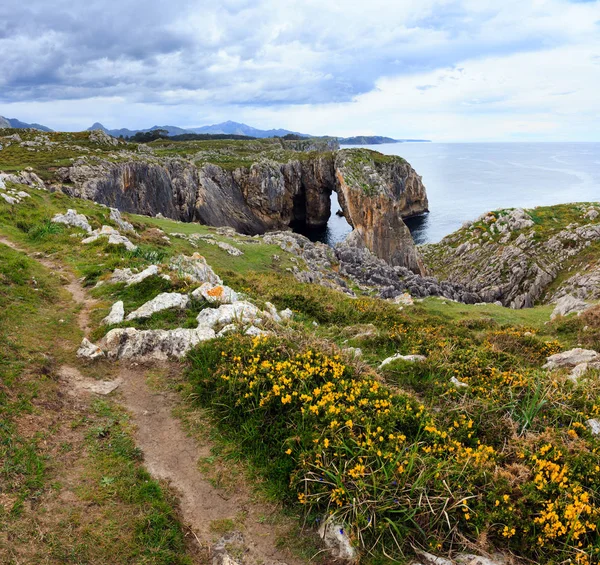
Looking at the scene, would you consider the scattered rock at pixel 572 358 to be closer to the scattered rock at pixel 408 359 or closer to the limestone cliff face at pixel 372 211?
the scattered rock at pixel 408 359

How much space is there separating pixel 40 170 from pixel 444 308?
164 ft

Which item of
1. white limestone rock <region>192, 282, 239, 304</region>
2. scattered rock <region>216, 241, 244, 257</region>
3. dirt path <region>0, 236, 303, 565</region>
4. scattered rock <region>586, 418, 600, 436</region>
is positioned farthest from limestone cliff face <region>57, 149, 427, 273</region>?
scattered rock <region>586, 418, 600, 436</region>

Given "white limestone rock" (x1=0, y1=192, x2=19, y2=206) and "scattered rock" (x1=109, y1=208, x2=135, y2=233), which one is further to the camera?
"scattered rock" (x1=109, y1=208, x2=135, y2=233)

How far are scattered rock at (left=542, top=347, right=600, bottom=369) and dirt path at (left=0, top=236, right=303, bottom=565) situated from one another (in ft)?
35.8

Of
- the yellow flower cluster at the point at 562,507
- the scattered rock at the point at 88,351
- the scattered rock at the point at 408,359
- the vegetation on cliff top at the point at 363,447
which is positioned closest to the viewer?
the yellow flower cluster at the point at 562,507

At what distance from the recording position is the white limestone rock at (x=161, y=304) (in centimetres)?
1133

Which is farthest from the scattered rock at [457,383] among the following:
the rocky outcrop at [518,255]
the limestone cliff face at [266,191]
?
the limestone cliff face at [266,191]

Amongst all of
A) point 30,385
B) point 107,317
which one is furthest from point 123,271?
point 30,385

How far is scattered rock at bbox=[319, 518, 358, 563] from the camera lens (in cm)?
513

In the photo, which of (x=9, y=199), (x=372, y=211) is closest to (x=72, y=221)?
(x=9, y=199)

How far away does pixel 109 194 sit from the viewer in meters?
52.1

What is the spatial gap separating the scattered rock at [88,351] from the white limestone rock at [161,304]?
4.99ft

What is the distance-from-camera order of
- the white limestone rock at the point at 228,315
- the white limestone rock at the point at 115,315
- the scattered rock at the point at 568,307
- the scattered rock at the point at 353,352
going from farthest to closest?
the scattered rock at the point at 568,307, the white limestone rock at the point at 115,315, the white limestone rock at the point at 228,315, the scattered rock at the point at 353,352

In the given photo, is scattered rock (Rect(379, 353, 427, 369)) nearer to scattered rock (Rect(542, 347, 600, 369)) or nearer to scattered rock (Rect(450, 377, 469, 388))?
scattered rock (Rect(450, 377, 469, 388))
